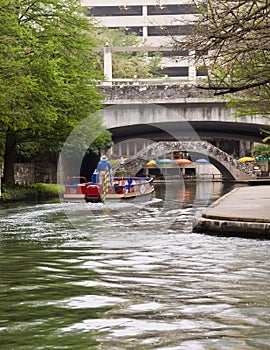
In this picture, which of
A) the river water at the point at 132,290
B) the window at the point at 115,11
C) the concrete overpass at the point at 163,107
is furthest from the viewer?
the window at the point at 115,11

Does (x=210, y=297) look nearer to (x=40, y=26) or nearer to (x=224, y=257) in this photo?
(x=224, y=257)

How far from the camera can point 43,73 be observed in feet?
107

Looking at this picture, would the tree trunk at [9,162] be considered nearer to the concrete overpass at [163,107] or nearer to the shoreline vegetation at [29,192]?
the shoreline vegetation at [29,192]

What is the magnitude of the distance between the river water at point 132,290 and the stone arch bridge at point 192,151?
44.8 metres

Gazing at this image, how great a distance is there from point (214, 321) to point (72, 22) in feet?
99.9

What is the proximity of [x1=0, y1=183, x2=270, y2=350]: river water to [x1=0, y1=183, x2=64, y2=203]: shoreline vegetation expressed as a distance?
14.4 meters

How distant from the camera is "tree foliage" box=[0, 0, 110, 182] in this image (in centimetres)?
2936

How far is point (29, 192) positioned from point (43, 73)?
6926 mm

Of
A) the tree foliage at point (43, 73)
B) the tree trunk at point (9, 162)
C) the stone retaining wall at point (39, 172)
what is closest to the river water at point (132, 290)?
the tree foliage at point (43, 73)

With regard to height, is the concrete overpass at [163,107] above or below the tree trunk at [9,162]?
above

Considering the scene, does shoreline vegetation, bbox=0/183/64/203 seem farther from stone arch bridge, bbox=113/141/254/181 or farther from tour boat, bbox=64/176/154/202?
stone arch bridge, bbox=113/141/254/181

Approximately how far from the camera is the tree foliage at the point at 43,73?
1156 inches

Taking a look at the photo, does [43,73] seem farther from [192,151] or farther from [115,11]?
[115,11]

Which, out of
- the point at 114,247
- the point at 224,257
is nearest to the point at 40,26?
the point at 114,247
